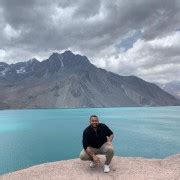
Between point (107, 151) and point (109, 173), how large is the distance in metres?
0.97

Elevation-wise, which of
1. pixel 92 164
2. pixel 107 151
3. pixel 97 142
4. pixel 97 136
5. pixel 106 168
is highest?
pixel 97 136

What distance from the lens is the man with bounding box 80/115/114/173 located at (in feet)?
46.4

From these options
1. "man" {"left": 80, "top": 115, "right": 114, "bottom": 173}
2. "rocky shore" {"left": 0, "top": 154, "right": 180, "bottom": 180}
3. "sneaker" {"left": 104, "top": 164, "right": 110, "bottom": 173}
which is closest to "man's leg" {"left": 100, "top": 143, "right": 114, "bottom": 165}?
"man" {"left": 80, "top": 115, "right": 114, "bottom": 173}

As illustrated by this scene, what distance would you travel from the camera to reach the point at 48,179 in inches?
538

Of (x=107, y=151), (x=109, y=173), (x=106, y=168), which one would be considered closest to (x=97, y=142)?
(x=107, y=151)

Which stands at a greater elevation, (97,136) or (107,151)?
Result: (97,136)

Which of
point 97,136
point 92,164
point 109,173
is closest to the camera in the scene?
point 109,173

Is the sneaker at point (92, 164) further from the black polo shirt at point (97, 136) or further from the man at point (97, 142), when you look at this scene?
the black polo shirt at point (97, 136)

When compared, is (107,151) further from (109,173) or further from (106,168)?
(109,173)

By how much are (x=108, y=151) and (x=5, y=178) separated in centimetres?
491

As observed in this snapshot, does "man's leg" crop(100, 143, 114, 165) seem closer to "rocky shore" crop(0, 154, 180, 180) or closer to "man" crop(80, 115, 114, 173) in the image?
"man" crop(80, 115, 114, 173)

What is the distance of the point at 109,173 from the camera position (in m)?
14.0

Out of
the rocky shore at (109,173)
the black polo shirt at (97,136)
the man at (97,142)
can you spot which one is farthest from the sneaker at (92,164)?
the black polo shirt at (97,136)

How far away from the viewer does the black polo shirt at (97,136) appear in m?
14.2
